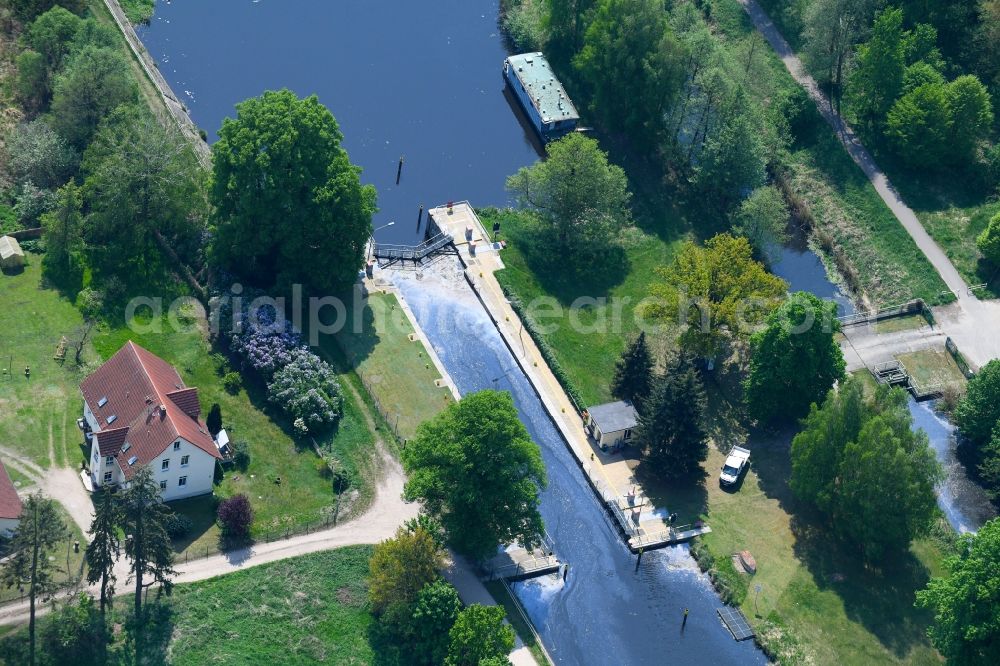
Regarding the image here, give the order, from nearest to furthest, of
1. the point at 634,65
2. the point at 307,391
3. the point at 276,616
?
the point at 276,616
the point at 307,391
the point at 634,65

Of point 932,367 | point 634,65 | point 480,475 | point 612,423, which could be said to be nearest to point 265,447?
point 480,475

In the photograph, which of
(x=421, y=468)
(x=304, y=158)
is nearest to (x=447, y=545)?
(x=421, y=468)

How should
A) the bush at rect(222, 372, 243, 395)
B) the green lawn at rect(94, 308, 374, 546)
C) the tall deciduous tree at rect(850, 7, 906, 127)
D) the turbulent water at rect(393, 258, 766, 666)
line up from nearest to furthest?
the turbulent water at rect(393, 258, 766, 666)
the green lawn at rect(94, 308, 374, 546)
the bush at rect(222, 372, 243, 395)
the tall deciduous tree at rect(850, 7, 906, 127)

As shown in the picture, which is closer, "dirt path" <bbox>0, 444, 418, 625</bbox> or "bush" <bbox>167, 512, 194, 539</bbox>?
"dirt path" <bbox>0, 444, 418, 625</bbox>

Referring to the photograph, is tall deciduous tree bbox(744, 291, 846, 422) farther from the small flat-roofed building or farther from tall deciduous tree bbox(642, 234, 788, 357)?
the small flat-roofed building

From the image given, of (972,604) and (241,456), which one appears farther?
(241,456)

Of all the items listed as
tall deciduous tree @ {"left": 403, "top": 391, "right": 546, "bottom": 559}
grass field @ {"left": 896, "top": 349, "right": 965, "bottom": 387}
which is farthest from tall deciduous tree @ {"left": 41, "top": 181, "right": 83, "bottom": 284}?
grass field @ {"left": 896, "top": 349, "right": 965, "bottom": 387}

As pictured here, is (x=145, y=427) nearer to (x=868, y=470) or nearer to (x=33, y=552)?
(x=33, y=552)

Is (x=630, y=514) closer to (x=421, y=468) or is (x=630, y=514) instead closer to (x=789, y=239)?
(x=421, y=468)
